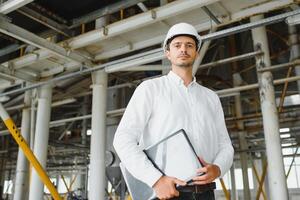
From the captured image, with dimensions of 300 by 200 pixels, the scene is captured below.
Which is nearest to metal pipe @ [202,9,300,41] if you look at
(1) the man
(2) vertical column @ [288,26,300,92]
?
(1) the man

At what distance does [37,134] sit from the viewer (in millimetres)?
3309

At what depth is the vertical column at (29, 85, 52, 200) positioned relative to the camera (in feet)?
10.2

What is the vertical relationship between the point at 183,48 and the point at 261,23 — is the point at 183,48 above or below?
below

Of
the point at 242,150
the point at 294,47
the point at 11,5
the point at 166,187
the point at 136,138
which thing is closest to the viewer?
the point at 166,187

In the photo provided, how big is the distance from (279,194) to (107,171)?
1.60 metres

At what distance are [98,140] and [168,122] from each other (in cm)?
197

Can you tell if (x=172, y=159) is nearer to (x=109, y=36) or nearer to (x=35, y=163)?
(x=109, y=36)

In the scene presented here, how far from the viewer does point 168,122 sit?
3.50 feet

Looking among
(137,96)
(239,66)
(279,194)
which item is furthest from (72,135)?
(137,96)

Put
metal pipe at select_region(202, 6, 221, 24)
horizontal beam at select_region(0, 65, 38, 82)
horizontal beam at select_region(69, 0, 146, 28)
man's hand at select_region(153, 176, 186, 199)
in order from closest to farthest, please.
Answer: man's hand at select_region(153, 176, 186, 199), metal pipe at select_region(202, 6, 221, 24), horizontal beam at select_region(69, 0, 146, 28), horizontal beam at select_region(0, 65, 38, 82)

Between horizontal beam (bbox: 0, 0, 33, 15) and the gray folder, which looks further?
horizontal beam (bbox: 0, 0, 33, 15)

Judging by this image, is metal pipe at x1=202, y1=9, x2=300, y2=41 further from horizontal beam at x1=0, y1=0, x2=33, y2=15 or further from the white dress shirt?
horizontal beam at x1=0, y1=0, x2=33, y2=15

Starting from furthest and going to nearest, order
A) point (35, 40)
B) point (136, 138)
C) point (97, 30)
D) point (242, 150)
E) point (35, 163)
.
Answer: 1. point (242, 150)
2. point (35, 163)
3. point (97, 30)
4. point (35, 40)
5. point (136, 138)

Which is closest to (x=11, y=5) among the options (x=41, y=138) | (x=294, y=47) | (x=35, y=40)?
(x=35, y=40)
